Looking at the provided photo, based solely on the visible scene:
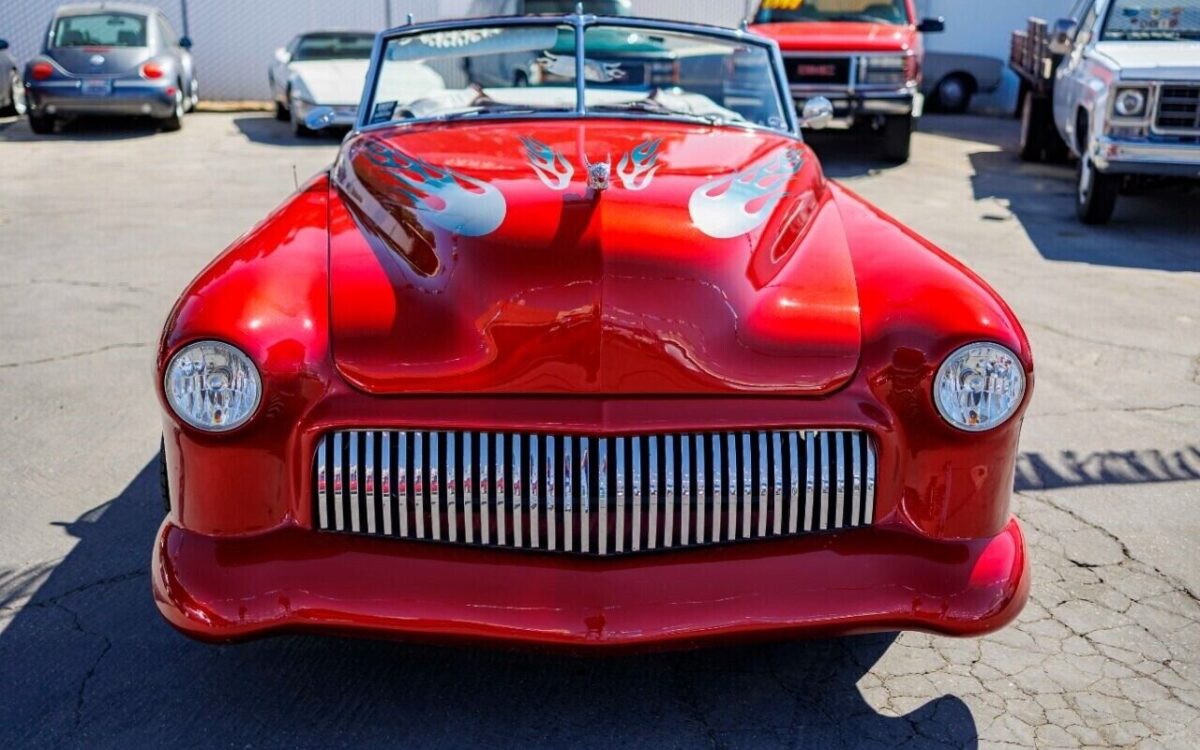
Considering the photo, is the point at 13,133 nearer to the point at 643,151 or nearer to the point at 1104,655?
the point at 643,151

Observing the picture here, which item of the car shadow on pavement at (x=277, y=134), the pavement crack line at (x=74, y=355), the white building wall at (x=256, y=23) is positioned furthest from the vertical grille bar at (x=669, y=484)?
the white building wall at (x=256, y=23)

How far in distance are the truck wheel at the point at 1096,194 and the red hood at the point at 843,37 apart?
9.64ft

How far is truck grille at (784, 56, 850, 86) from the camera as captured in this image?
1220 cm

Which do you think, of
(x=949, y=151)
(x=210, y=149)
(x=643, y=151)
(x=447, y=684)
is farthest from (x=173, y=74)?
(x=447, y=684)

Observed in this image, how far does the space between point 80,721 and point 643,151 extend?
7.42 ft

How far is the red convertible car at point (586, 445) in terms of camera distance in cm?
279

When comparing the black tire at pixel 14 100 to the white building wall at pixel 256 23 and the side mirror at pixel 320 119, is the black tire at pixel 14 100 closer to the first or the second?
the white building wall at pixel 256 23

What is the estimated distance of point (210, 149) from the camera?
44.9 feet

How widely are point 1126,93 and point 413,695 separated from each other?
7716mm

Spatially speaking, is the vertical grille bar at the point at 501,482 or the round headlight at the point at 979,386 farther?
the round headlight at the point at 979,386

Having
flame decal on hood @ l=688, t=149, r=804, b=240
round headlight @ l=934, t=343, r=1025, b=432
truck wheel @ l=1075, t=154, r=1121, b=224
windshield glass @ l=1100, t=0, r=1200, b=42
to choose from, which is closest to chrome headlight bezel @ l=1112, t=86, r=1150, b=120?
truck wheel @ l=1075, t=154, r=1121, b=224

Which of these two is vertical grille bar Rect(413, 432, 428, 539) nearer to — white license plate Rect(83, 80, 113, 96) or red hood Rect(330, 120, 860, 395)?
red hood Rect(330, 120, 860, 395)

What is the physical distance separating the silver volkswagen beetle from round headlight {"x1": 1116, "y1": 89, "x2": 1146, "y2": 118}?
10.4m

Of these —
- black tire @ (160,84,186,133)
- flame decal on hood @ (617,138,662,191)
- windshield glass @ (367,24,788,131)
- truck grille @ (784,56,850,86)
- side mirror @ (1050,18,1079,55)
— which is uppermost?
windshield glass @ (367,24,788,131)
